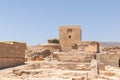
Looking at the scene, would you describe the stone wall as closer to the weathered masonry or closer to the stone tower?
the weathered masonry

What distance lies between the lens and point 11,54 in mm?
20797

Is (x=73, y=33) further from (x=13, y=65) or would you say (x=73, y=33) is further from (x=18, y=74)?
(x=18, y=74)

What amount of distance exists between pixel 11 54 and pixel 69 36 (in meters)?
20.9

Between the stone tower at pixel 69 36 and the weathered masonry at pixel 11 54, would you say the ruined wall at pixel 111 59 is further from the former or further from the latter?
the stone tower at pixel 69 36

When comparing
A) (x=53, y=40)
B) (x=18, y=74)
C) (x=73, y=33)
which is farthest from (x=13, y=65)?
(x=53, y=40)

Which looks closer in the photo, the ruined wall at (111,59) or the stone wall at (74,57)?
the ruined wall at (111,59)

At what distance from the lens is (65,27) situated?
41.1 metres

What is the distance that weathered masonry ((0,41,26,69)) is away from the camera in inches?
771

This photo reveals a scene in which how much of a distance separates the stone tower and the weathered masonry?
18.9 metres

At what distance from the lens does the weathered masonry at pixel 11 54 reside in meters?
19.6

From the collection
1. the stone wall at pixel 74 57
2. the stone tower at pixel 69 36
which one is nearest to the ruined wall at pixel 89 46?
the stone wall at pixel 74 57

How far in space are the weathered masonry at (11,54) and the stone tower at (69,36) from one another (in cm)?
1894

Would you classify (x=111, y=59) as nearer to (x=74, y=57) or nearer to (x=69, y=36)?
(x=74, y=57)

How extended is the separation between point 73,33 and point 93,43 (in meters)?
9.89
